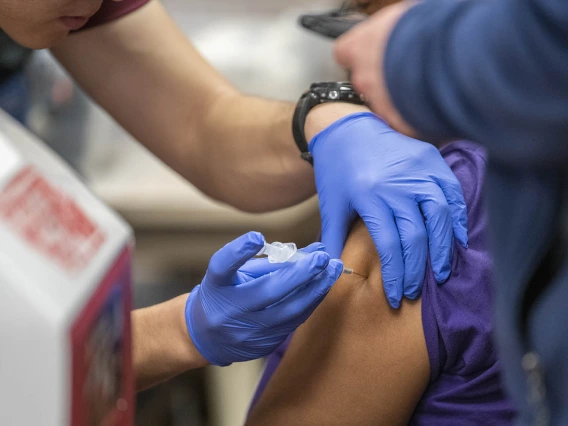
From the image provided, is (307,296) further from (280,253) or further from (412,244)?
(412,244)

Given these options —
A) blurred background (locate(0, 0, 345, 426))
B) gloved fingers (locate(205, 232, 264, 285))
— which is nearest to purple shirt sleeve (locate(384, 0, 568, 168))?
gloved fingers (locate(205, 232, 264, 285))

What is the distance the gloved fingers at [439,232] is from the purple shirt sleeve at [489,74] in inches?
12.9

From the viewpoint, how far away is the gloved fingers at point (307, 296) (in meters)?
0.92

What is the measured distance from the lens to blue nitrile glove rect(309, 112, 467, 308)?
982 millimetres

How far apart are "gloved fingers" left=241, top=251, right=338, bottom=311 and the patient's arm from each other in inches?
4.6

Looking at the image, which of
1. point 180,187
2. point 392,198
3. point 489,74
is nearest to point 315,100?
point 392,198

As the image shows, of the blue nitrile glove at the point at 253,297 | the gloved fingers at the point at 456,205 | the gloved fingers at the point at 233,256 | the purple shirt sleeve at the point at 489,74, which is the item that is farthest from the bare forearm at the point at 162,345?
the purple shirt sleeve at the point at 489,74

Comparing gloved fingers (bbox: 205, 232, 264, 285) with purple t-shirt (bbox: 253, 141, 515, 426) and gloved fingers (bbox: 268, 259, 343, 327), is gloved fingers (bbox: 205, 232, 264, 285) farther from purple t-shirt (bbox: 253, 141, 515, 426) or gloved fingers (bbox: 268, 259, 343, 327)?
purple t-shirt (bbox: 253, 141, 515, 426)

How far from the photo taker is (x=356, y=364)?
971 millimetres

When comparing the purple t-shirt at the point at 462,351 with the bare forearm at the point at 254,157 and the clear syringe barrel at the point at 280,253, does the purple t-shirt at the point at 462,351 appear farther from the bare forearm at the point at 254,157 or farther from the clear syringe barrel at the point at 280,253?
the bare forearm at the point at 254,157

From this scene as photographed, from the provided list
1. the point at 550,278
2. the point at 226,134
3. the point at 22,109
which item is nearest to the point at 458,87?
the point at 550,278

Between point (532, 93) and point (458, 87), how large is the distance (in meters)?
0.06

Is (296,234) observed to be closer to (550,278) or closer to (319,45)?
(319,45)

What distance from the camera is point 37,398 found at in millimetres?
575
